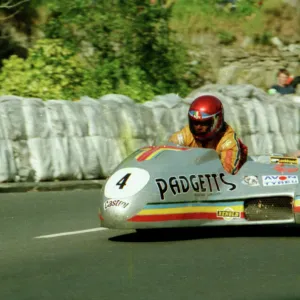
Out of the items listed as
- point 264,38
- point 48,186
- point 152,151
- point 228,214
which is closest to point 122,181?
point 152,151

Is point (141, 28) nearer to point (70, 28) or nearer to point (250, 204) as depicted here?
point (70, 28)

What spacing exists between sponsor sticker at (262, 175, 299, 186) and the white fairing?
3.72ft

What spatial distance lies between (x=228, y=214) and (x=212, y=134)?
2.96ft

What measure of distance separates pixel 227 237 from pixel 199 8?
752 inches

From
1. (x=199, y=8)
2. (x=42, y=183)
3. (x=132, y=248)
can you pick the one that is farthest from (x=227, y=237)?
(x=199, y=8)

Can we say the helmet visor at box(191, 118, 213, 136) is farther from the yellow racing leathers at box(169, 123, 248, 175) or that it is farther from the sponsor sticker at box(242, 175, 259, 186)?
the sponsor sticker at box(242, 175, 259, 186)

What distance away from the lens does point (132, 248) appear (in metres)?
8.75

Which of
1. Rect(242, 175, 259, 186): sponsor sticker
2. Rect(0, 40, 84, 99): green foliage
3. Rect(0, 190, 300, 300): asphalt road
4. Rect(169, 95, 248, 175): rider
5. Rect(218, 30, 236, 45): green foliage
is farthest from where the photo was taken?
Rect(218, 30, 236, 45): green foliage

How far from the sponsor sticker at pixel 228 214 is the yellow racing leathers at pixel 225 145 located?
0.35 metres

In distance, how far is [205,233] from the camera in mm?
9797

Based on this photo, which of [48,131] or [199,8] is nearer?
[48,131]

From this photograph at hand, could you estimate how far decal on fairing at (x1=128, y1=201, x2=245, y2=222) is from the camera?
880cm

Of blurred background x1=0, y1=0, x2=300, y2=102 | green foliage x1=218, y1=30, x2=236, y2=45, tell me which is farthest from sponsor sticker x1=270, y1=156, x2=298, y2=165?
green foliage x1=218, y1=30, x2=236, y2=45

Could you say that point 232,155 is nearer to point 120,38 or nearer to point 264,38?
point 120,38
